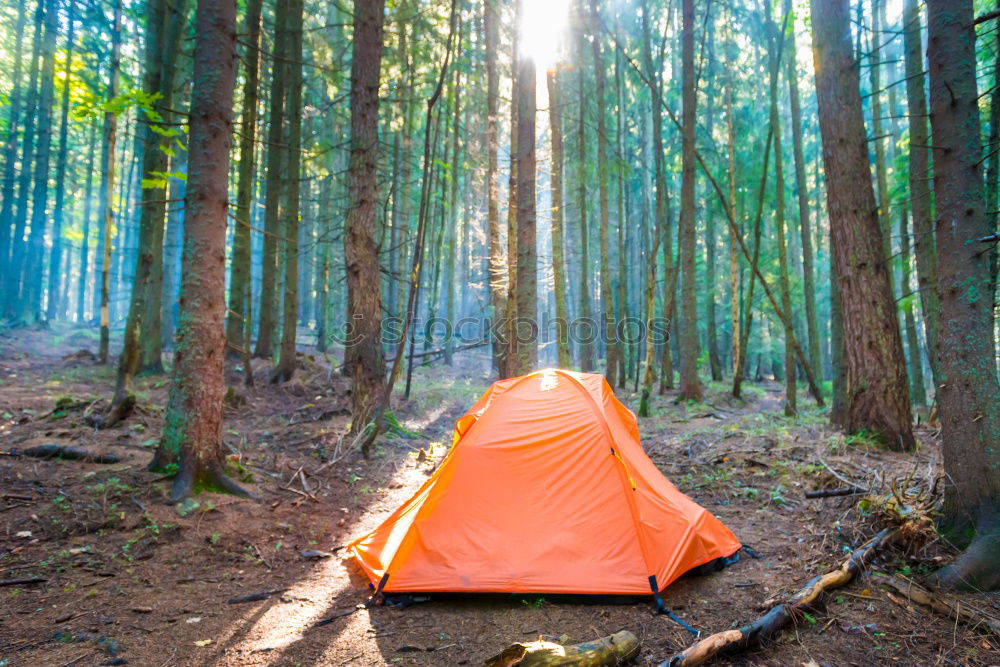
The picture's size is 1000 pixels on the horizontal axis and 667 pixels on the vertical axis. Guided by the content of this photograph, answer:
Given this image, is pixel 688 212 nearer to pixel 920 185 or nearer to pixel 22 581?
pixel 920 185

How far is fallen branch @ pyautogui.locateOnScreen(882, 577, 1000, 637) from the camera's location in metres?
3.04

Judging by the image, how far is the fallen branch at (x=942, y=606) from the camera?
3.04m

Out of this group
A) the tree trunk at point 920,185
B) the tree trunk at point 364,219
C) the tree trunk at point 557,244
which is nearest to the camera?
the tree trunk at point 920,185

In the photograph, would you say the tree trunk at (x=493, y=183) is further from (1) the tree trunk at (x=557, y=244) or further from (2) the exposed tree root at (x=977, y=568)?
(2) the exposed tree root at (x=977, y=568)

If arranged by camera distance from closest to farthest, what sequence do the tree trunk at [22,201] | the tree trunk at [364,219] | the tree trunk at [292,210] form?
the tree trunk at [364,219]
the tree trunk at [292,210]
the tree trunk at [22,201]

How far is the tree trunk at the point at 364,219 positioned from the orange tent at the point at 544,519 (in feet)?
12.1

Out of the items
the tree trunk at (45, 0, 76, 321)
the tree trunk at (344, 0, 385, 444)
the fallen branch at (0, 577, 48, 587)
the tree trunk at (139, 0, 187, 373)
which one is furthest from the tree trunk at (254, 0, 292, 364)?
the fallen branch at (0, 577, 48, 587)

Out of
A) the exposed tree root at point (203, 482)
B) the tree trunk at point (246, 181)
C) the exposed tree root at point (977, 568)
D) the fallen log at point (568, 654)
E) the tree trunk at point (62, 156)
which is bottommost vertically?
the fallen log at point (568, 654)

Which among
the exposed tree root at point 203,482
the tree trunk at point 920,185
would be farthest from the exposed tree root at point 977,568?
the exposed tree root at point 203,482

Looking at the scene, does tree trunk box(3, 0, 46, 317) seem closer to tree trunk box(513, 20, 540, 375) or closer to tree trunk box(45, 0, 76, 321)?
tree trunk box(45, 0, 76, 321)

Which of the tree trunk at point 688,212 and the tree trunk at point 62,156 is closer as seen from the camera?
the tree trunk at point 688,212

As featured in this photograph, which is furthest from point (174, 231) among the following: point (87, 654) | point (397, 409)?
point (87, 654)

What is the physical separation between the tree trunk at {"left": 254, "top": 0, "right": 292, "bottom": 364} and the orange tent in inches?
319

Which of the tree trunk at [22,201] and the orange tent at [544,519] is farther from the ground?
the tree trunk at [22,201]
